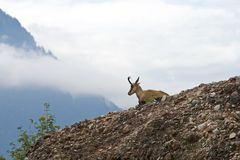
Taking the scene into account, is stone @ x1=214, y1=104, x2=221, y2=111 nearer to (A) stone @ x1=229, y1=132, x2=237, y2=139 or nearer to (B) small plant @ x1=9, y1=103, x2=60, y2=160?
(A) stone @ x1=229, y1=132, x2=237, y2=139

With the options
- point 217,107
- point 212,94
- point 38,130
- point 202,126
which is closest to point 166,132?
point 202,126

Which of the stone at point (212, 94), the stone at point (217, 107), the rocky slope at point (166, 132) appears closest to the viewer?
the rocky slope at point (166, 132)

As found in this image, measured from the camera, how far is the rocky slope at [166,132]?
50.2 ft

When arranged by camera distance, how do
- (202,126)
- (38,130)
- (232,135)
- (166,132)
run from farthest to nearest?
(38,130), (166,132), (202,126), (232,135)

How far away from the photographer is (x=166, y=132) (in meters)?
16.7

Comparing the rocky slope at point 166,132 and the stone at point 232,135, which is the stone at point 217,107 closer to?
the rocky slope at point 166,132

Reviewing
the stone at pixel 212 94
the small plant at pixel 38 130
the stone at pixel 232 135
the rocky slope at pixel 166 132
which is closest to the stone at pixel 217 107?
the rocky slope at pixel 166 132

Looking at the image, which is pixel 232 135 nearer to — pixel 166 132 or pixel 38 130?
pixel 166 132

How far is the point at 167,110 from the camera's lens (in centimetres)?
1827

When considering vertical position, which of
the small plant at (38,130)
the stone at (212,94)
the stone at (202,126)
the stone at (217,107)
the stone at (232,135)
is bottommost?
the stone at (232,135)

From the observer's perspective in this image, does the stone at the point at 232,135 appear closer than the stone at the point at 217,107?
Yes

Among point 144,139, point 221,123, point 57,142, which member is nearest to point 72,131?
point 57,142

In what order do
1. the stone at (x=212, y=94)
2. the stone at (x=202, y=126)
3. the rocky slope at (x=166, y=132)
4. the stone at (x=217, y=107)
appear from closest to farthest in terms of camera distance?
the rocky slope at (x=166, y=132) < the stone at (x=202, y=126) < the stone at (x=217, y=107) < the stone at (x=212, y=94)

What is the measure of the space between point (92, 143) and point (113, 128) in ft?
2.68
